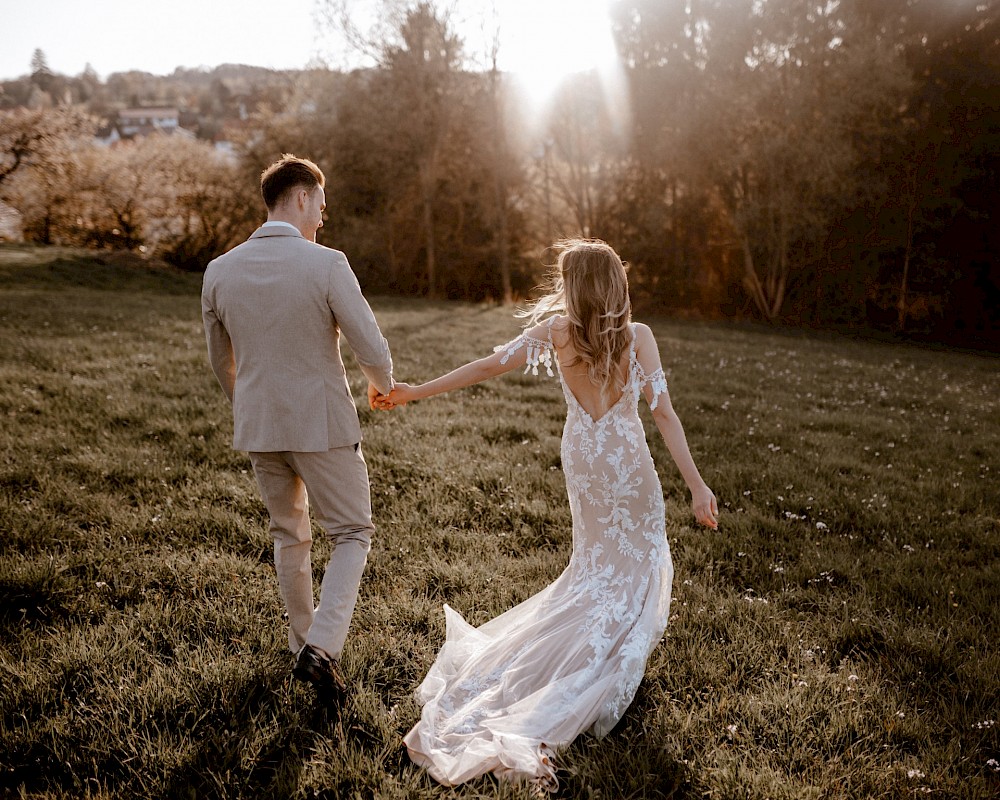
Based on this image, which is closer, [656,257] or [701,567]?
[701,567]

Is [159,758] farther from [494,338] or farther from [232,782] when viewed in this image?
[494,338]

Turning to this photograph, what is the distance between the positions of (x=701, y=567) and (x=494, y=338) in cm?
1071

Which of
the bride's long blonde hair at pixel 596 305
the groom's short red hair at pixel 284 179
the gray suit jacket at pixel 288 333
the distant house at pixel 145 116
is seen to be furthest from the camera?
the distant house at pixel 145 116

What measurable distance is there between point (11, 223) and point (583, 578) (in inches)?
1333

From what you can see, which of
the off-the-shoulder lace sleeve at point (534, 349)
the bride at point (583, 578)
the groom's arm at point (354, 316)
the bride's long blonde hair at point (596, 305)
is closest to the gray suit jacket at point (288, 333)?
the groom's arm at point (354, 316)

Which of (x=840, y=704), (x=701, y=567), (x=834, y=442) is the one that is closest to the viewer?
(x=840, y=704)

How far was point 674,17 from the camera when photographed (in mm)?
22906

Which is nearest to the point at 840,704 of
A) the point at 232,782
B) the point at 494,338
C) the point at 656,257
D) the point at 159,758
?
the point at 232,782

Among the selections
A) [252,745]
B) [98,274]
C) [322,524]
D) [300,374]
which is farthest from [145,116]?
[252,745]

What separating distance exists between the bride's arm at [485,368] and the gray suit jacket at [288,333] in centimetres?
51

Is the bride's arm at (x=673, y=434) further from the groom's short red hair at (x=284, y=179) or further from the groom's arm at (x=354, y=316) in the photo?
the groom's short red hair at (x=284, y=179)

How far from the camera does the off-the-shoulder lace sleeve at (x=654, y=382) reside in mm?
3482

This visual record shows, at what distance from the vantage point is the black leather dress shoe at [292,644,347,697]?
3.16 metres

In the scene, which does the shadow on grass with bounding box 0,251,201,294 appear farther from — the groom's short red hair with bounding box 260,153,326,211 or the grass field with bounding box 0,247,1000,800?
the groom's short red hair with bounding box 260,153,326,211
